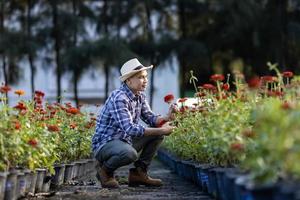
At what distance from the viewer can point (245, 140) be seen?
16.0 feet

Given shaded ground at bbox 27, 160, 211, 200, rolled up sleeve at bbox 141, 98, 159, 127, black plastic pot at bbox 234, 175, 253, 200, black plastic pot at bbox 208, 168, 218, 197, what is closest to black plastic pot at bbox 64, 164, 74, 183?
shaded ground at bbox 27, 160, 211, 200

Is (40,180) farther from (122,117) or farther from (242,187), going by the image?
(242,187)

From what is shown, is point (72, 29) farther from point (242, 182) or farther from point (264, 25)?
point (242, 182)

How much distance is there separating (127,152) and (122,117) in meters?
0.34

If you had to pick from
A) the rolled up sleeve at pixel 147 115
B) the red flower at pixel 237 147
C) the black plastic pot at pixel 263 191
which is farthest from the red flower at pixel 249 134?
the rolled up sleeve at pixel 147 115

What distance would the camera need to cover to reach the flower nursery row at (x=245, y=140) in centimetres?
345

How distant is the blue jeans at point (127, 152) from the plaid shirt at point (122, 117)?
99 mm

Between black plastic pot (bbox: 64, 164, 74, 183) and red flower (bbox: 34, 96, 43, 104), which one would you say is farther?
black plastic pot (bbox: 64, 164, 74, 183)

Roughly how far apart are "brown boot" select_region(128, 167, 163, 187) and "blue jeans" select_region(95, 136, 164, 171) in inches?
2.6

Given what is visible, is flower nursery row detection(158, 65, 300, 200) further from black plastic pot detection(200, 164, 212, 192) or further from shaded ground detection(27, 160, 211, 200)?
shaded ground detection(27, 160, 211, 200)

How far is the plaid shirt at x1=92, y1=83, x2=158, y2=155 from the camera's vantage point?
257 inches

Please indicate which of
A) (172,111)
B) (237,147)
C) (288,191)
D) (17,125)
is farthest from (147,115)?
(288,191)

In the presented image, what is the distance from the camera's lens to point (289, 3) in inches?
819

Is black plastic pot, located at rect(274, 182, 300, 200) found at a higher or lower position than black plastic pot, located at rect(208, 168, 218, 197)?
higher
